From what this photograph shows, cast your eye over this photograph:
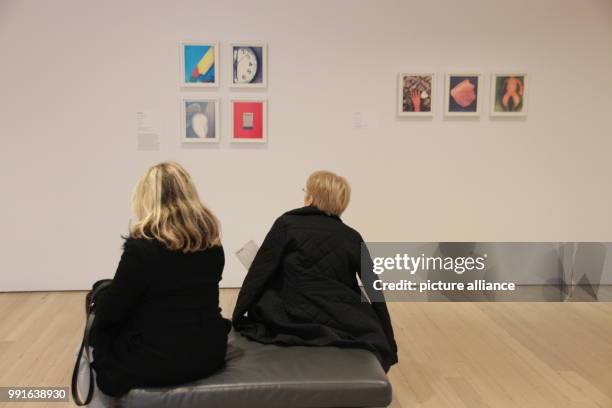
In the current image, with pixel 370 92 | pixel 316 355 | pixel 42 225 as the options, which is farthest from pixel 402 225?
pixel 42 225

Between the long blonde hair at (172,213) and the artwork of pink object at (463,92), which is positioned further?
the artwork of pink object at (463,92)

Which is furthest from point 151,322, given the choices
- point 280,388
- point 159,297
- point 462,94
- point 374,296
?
point 462,94

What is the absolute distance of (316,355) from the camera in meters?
2.63

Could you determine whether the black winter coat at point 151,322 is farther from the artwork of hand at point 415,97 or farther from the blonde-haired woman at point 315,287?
the artwork of hand at point 415,97

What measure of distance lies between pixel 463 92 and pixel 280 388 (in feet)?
11.3

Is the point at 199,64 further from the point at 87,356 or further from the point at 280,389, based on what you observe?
the point at 280,389

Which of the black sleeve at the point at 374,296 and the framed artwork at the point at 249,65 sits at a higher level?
the framed artwork at the point at 249,65

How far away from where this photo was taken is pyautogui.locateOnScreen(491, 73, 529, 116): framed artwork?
16.4 ft

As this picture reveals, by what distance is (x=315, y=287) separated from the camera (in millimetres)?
2869

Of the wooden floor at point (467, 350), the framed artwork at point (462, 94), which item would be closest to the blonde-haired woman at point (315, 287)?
the wooden floor at point (467, 350)

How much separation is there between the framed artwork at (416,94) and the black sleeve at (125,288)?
10.7ft

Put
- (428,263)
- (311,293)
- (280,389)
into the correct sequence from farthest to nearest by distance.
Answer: (428,263) → (311,293) → (280,389)

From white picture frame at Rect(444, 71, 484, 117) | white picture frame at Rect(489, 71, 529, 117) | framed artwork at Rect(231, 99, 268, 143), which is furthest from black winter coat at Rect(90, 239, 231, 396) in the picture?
white picture frame at Rect(489, 71, 529, 117)

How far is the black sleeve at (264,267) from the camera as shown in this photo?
116 inches
